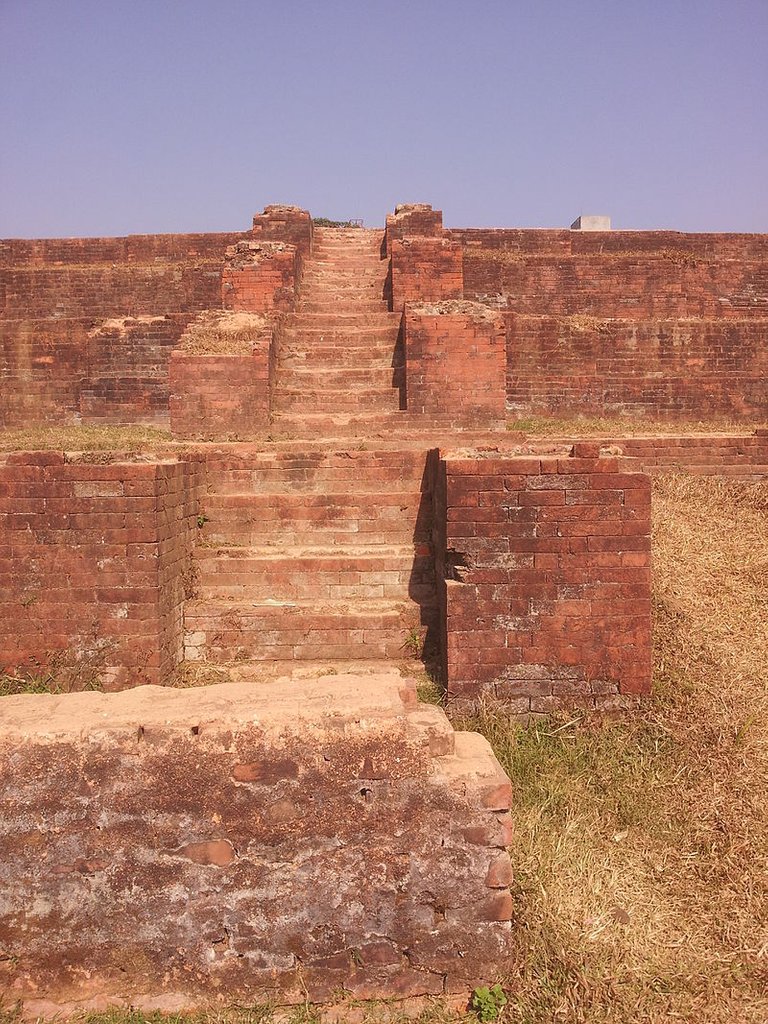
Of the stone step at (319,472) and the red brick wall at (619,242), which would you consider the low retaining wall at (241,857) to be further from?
the red brick wall at (619,242)

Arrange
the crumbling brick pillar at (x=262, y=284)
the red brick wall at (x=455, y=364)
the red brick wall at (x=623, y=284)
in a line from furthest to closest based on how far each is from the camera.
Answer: the red brick wall at (x=623, y=284)
the crumbling brick pillar at (x=262, y=284)
the red brick wall at (x=455, y=364)

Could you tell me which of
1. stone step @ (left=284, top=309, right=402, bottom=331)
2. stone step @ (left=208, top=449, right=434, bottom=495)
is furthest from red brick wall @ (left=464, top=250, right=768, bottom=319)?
stone step @ (left=208, top=449, right=434, bottom=495)

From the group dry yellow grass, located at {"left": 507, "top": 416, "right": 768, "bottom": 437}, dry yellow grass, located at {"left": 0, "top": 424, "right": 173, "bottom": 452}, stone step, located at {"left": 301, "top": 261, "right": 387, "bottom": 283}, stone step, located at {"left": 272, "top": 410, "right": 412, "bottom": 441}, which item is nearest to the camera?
dry yellow grass, located at {"left": 0, "top": 424, "right": 173, "bottom": 452}

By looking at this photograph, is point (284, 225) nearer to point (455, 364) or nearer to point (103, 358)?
point (103, 358)

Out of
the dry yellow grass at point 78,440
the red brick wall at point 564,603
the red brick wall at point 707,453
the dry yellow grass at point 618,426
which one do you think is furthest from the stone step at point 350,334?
the red brick wall at point 564,603

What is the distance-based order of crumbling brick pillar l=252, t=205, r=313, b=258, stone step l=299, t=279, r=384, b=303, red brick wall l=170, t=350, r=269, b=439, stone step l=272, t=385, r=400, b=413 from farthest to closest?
crumbling brick pillar l=252, t=205, r=313, b=258 < stone step l=299, t=279, r=384, b=303 < stone step l=272, t=385, r=400, b=413 < red brick wall l=170, t=350, r=269, b=439

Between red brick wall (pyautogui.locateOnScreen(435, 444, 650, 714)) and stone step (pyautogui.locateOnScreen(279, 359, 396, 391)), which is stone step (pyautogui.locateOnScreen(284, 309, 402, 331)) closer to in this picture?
stone step (pyautogui.locateOnScreen(279, 359, 396, 391))

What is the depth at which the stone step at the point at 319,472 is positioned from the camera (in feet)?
20.2

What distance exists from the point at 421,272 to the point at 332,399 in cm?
318

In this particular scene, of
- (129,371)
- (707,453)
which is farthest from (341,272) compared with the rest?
(707,453)

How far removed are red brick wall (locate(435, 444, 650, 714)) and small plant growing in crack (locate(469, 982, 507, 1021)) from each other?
1.77 meters

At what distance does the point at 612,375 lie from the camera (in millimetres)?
10539

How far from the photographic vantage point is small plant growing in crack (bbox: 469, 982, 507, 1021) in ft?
7.88

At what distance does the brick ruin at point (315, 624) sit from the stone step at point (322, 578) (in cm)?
2
